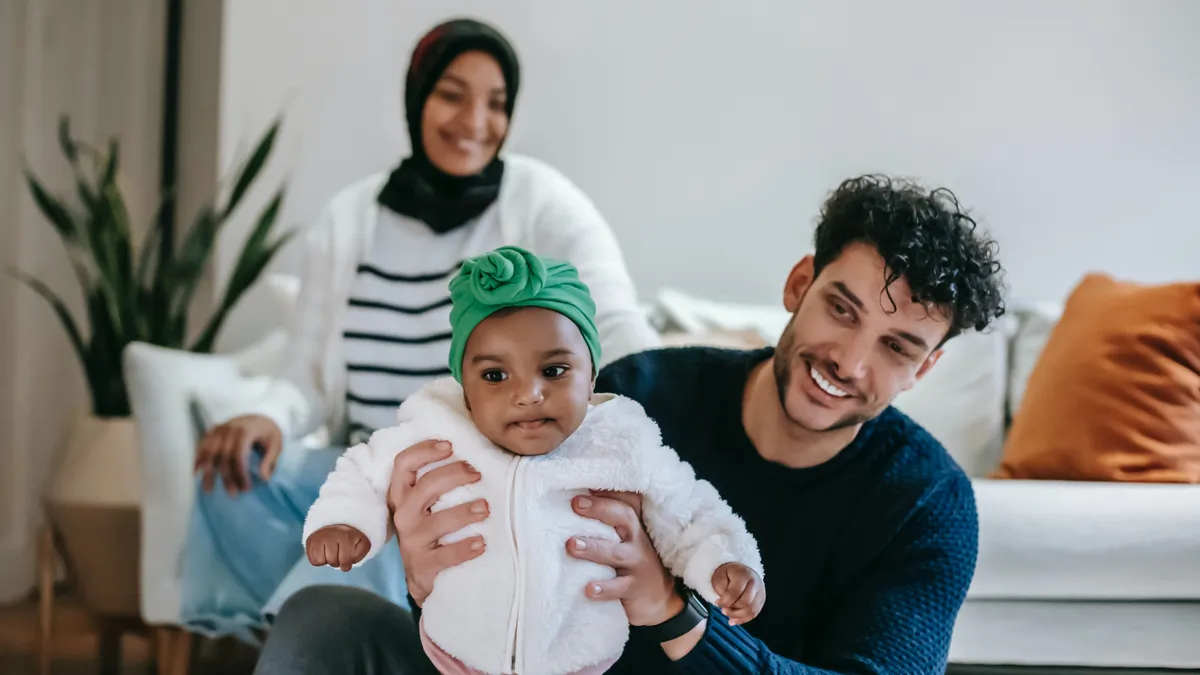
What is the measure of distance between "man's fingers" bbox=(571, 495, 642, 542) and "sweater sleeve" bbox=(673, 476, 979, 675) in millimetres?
121

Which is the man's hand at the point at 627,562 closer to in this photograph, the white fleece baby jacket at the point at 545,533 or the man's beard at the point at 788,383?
the white fleece baby jacket at the point at 545,533

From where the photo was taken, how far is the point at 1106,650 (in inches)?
73.7

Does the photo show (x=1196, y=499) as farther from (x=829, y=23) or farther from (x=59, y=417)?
(x=59, y=417)

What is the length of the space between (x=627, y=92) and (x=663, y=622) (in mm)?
2162

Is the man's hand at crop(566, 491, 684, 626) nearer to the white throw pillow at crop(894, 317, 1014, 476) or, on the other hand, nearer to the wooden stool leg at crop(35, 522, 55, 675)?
the white throw pillow at crop(894, 317, 1014, 476)

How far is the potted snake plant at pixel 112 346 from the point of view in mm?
2283

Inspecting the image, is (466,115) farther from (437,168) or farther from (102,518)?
(102,518)

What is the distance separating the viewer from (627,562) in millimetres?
991

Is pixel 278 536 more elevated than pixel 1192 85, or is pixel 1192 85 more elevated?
pixel 1192 85

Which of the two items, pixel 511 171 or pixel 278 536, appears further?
pixel 511 171

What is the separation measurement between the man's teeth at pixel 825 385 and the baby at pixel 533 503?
234mm

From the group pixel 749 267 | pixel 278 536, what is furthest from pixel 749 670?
pixel 749 267

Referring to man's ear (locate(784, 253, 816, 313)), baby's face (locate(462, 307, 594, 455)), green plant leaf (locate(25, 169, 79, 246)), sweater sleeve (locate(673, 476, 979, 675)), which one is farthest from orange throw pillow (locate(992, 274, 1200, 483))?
green plant leaf (locate(25, 169, 79, 246))

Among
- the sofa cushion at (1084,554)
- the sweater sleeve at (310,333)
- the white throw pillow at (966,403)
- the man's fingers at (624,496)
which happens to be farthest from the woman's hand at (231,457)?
the white throw pillow at (966,403)
